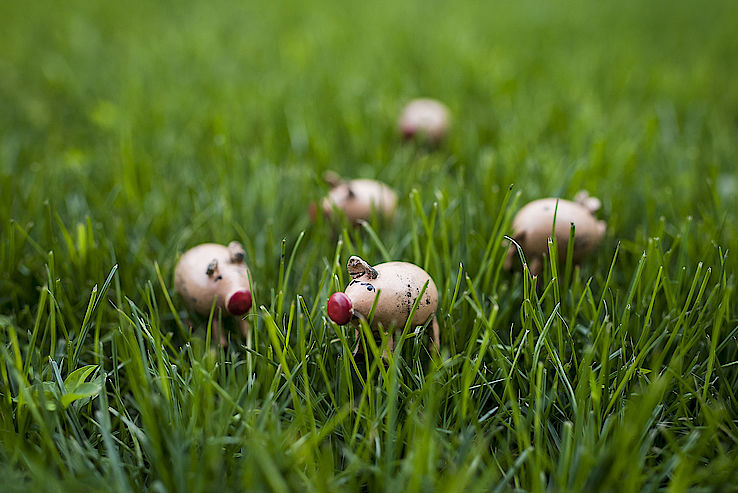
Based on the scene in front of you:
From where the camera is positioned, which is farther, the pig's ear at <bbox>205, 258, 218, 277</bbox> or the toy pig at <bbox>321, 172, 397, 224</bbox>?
the toy pig at <bbox>321, 172, 397, 224</bbox>

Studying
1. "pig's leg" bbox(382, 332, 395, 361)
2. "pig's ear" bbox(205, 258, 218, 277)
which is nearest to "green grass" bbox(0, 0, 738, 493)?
"pig's leg" bbox(382, 332, 395, 361)

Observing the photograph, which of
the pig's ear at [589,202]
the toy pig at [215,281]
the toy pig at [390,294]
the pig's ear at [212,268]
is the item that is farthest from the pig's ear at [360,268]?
the pig's ear at [589,202]

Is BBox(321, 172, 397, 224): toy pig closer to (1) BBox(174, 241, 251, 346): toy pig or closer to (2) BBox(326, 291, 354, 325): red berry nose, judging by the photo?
(1) BBox(174, 241, 251, 346): toy pig

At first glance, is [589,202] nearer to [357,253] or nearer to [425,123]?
[357,253]

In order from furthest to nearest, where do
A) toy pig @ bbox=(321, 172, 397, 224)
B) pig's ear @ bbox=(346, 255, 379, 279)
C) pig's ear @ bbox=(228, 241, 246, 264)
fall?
toy pig @ bbox=(321, 172, 397, 224) < pig's ear @ bbox=(228, 241, 246, 264) < pig's ear @ bbox=(346, 255, 379, 279)

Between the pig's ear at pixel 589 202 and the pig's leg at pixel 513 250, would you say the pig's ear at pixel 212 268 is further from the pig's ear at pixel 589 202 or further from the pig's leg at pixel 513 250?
the pig's ear at pixel 589 202

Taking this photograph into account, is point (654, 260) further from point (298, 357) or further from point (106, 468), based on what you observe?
point (106, 468)
